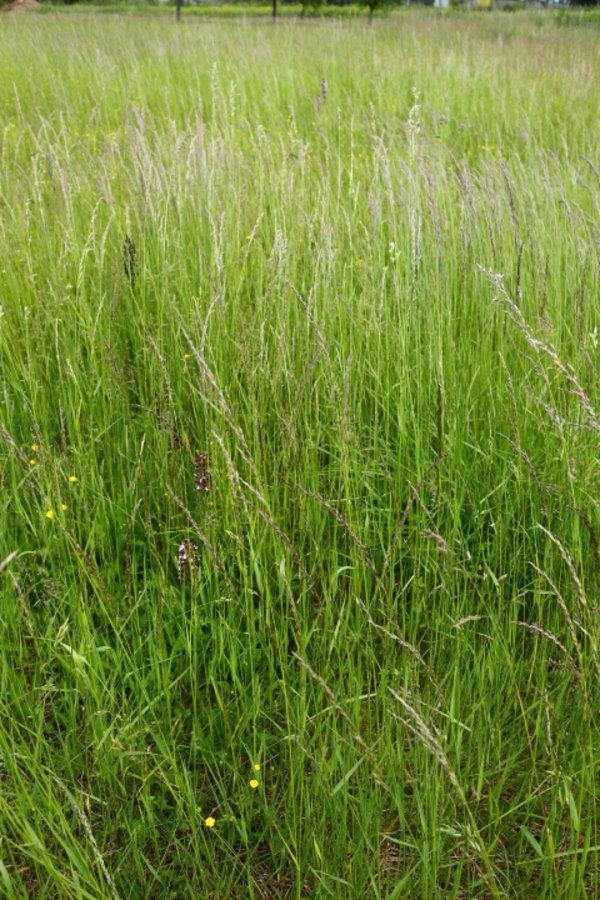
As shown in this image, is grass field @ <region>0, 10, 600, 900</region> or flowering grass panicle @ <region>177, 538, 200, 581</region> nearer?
grass field @ <region>0, 10, 600, 900</region>

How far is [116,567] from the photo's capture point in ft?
5.07

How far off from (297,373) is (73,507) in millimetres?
682

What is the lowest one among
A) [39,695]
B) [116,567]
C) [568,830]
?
[568,830]

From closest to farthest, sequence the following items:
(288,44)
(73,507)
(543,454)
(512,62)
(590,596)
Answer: (590,596) < (73,507) < (543,454) < (512,62) < (288,44)

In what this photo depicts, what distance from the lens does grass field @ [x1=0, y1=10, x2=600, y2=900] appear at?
1.11 m

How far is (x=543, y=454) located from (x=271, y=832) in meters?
1.11

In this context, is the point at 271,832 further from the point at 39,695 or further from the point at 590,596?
the point at 590,596

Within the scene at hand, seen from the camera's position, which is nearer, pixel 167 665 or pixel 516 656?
pixel 167 665

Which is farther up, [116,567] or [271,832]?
[116,567]

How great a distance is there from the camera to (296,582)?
64.1 inches

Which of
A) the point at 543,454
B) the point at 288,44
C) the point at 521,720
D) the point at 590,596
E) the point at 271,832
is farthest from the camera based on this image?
the point at 288,44

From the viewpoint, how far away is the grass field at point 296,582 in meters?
1.11

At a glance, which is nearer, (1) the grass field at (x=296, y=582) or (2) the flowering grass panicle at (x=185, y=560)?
(1) the grass field at (x=296, y=582)

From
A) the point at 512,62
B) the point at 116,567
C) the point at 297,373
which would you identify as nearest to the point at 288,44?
the point at 512,62
